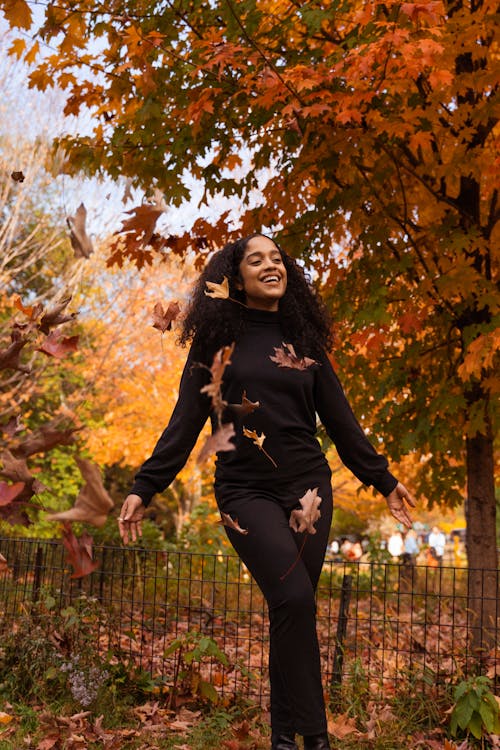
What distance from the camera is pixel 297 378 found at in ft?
9.43

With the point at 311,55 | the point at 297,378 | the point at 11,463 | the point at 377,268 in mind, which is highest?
the point at 311,55

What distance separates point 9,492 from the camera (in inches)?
68.1

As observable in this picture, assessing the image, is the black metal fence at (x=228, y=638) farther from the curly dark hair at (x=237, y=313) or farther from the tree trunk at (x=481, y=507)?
the curly dark hair at (x=237, y=313)

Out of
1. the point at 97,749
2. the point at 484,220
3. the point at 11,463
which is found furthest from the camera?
the point at 484,220

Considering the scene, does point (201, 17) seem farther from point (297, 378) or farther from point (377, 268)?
point (297, 378)

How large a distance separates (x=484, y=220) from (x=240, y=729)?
3.47 m

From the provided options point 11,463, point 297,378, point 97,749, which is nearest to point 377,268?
point 297,378

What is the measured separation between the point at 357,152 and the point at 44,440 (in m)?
2.98

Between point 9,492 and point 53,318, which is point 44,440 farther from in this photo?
point 53,318

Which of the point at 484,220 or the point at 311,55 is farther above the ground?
the point at 311,55

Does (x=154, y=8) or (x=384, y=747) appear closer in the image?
(x=384, y=747)

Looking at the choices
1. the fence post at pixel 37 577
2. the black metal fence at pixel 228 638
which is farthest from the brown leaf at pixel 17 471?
the fence post at pixel 37 577

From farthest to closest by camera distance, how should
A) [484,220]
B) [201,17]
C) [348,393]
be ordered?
[348,393]
[484,220]
[201,17]

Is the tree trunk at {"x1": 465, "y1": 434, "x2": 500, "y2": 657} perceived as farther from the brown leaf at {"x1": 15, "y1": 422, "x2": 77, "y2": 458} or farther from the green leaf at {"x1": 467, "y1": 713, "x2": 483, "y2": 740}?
the brown leaf at {"x1": 15, "y1": 422, "x2": 77, "y2": 458}
